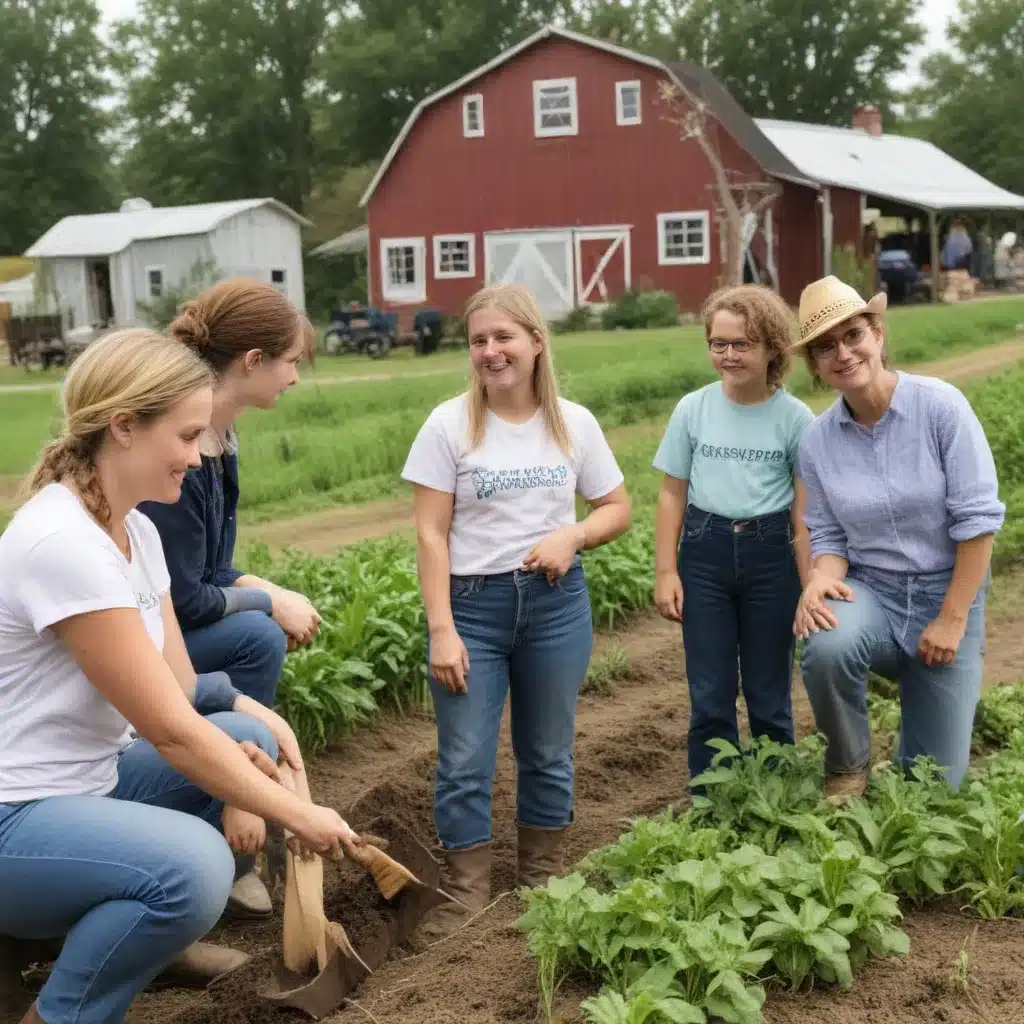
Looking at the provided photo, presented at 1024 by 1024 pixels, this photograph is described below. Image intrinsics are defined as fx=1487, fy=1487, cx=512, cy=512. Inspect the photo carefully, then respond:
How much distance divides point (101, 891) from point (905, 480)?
2.43 m

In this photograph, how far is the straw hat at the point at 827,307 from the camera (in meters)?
4.10

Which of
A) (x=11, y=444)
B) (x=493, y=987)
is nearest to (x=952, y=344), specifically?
(x=11, y=444)

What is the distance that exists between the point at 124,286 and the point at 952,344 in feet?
69.1

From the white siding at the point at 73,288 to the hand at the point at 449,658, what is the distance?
107ft

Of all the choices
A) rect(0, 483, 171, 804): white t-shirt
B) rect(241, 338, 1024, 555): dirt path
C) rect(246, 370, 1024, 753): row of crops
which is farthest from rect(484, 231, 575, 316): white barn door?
rect(0, 483, 171, 804): white t-shirt

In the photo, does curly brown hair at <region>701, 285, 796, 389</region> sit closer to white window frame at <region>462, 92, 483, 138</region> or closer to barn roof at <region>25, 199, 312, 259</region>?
white window frame at <region>462, 92, 483, 138</region>

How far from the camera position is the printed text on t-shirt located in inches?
162

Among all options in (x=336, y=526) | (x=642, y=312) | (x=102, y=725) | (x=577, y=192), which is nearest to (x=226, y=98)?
(x=577, y=192)

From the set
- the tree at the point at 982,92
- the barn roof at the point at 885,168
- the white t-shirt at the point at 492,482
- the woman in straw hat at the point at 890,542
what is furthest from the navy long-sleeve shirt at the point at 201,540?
the tree at the point at 982,92

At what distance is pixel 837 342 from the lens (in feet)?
13.7

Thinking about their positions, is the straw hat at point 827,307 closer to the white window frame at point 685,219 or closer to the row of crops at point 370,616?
the row of crops at point 370,616

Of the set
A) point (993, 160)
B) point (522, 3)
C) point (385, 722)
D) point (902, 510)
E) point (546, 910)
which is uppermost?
point (522, 3)

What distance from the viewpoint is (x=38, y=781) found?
3086 mm

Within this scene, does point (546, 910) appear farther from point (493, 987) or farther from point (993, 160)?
point (993, 160)
